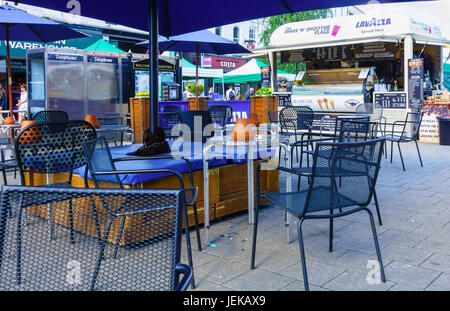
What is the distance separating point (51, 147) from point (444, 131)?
9.90 meters

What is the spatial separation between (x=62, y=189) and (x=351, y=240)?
9.65 ft

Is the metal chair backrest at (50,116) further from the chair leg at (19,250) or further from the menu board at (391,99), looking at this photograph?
the menu board at (391,99)

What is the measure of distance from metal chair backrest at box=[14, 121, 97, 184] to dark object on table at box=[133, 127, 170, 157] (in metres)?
0.56

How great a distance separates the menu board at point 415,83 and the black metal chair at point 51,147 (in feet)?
32.2

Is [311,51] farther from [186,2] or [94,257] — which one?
[94,257]

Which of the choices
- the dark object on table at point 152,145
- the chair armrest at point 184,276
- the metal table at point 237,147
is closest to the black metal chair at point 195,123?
the dark object on table at point 152,145

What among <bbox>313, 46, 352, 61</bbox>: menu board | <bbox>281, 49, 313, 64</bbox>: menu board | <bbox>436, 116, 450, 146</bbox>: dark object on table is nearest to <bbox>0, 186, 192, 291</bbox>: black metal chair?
<bbox>436, 116, 450, 146</bbox>: dark object on table

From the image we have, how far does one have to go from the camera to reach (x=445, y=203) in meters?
5.21

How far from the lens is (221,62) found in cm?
2388

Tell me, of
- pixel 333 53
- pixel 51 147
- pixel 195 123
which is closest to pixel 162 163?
pixel 51 147

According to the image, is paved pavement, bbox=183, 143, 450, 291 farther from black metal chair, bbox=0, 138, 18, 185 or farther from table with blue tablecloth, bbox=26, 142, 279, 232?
black metal chair, bbox=0, 138, 18, 185

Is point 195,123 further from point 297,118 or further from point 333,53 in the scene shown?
point 333,53

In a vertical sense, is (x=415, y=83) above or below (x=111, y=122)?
above

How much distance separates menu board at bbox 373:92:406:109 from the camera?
1180 cm
